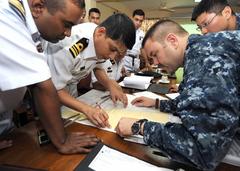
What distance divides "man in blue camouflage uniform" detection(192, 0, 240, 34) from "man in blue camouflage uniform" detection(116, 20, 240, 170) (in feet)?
3.63

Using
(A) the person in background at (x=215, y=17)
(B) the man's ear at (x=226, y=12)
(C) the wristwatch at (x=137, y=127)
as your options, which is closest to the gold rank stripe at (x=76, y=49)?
(C) the wristwatch at (x=137, y=127)

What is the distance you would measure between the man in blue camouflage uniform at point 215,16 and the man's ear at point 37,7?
Answer: 1.33 m

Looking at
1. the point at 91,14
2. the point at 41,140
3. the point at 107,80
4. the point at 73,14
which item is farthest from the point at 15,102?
the point at 91,14

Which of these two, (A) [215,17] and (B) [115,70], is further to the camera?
(B) [115,70]

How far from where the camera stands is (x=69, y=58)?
4.05 ft

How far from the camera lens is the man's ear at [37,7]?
0.90 meters

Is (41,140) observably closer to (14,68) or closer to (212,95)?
(14,68)

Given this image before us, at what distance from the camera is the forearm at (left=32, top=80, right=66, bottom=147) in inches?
33.0

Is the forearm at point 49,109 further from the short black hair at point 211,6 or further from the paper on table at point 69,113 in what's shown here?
the short black hair at point 211,6

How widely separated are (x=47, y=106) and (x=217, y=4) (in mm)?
1599

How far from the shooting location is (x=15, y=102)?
100 cm

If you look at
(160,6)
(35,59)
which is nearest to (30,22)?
(35,59)

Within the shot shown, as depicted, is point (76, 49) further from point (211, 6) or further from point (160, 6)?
point (160, 6)

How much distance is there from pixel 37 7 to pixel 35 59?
260 mm
